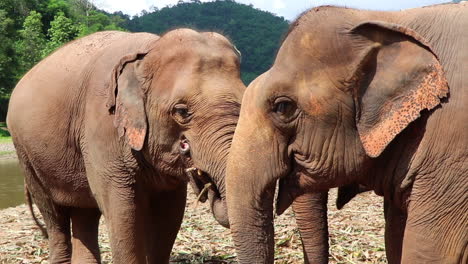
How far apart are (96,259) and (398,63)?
3486 millimetres

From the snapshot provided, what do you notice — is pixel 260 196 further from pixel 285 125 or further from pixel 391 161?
pixel 391 161

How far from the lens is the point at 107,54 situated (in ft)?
17.0

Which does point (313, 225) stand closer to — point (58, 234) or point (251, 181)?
point (251, 181)

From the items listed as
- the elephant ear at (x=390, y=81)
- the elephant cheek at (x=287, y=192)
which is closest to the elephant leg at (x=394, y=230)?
the elephant cheek at (x=287, y=192)

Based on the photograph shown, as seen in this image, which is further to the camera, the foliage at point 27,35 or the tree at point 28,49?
the tree at point 28,49

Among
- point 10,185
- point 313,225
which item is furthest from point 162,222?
point 10,185

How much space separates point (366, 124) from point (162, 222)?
2.58m

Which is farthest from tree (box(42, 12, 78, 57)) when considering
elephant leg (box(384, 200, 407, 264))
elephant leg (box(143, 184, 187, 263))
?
elephant leg (box(384, 200, 407, 264))

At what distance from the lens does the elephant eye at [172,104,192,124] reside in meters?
4.47

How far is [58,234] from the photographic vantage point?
6.00m

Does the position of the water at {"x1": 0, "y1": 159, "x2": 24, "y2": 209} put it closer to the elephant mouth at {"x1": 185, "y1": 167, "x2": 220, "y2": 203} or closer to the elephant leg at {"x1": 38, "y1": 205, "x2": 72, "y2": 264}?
the elephant leg at {"x1": 38, "y1": 205, "x2": 72, "y2": 264}

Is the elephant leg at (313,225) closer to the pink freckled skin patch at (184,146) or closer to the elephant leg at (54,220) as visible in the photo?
the pink freckled skin patch at (184,146)

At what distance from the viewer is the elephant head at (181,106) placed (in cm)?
435

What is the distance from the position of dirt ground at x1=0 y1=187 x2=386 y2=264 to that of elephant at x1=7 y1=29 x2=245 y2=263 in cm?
102
